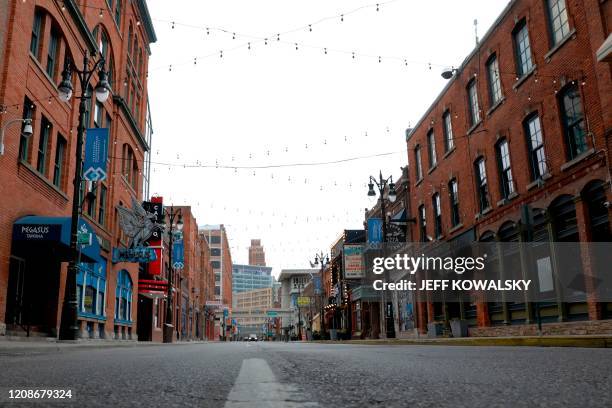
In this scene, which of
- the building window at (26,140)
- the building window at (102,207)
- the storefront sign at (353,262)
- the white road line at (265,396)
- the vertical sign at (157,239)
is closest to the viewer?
the white road line at (265,396)

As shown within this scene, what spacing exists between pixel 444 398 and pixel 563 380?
3.50 feet

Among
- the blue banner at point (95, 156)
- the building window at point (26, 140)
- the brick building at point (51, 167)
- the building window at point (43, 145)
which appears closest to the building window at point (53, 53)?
the brick building at point (51, 167)

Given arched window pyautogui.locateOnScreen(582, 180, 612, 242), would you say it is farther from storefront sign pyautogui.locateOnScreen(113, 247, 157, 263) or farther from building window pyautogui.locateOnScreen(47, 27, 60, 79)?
storefront sign pyautogui.locateOnScreen(113, 247, 157, 263)

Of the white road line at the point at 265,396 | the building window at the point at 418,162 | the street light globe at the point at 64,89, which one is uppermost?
the building window at the point at 418,162

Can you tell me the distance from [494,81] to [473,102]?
2.17m

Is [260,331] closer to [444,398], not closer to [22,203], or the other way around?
[22,203]

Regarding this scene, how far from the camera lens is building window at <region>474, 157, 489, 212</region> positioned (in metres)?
→ 22.8

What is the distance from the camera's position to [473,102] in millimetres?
23844

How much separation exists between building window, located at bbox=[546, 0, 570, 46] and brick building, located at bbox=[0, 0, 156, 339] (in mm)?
16893

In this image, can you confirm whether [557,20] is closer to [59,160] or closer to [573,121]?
[573,121]

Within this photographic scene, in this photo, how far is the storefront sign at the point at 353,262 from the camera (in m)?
41.3

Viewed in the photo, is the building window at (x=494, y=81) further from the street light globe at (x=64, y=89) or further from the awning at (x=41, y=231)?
the awning at (x=41, y=231)

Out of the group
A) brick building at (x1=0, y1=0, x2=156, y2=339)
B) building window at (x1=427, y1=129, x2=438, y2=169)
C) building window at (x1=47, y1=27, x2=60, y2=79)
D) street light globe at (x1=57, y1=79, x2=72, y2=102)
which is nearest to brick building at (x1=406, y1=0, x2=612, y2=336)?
building window at (x1=427, y1=129, x2=438, y2=169)

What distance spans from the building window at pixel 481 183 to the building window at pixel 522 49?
4591mm
